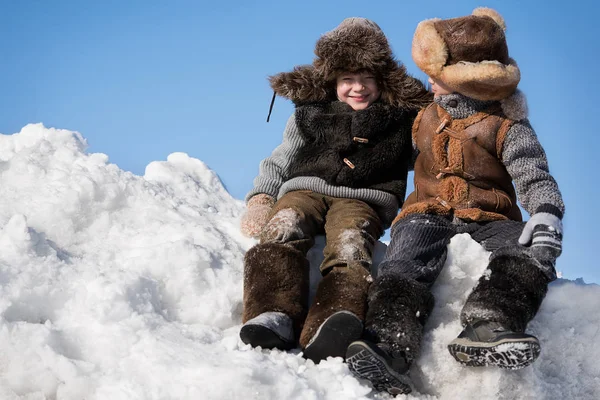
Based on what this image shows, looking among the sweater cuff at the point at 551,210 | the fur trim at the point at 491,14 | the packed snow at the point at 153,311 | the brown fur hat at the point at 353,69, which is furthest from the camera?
the brown fur hat at the point at 353,69

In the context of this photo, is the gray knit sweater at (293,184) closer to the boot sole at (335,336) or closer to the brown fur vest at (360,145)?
the brown fur vest at (360,145)

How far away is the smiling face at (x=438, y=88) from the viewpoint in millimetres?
3547

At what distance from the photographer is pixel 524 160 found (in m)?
3.39

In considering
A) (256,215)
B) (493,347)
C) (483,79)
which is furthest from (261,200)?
(493,347)

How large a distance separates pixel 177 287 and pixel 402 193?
139 cm

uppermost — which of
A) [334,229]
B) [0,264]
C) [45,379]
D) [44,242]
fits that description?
[334,229]

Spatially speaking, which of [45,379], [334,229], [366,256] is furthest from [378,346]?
[45,379]

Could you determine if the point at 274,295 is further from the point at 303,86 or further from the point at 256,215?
the point at 303,86

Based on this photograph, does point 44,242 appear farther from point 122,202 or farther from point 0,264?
point 122,202

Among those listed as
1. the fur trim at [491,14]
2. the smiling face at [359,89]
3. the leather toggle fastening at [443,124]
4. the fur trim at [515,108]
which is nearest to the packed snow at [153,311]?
the leather toggle fastening at [443,124]

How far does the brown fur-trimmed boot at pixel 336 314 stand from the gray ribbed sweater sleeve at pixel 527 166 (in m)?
0.87

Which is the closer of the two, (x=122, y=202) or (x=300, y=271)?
(x=300, y=271)

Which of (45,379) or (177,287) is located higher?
(177,287)

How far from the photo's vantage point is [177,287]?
3213 mm
